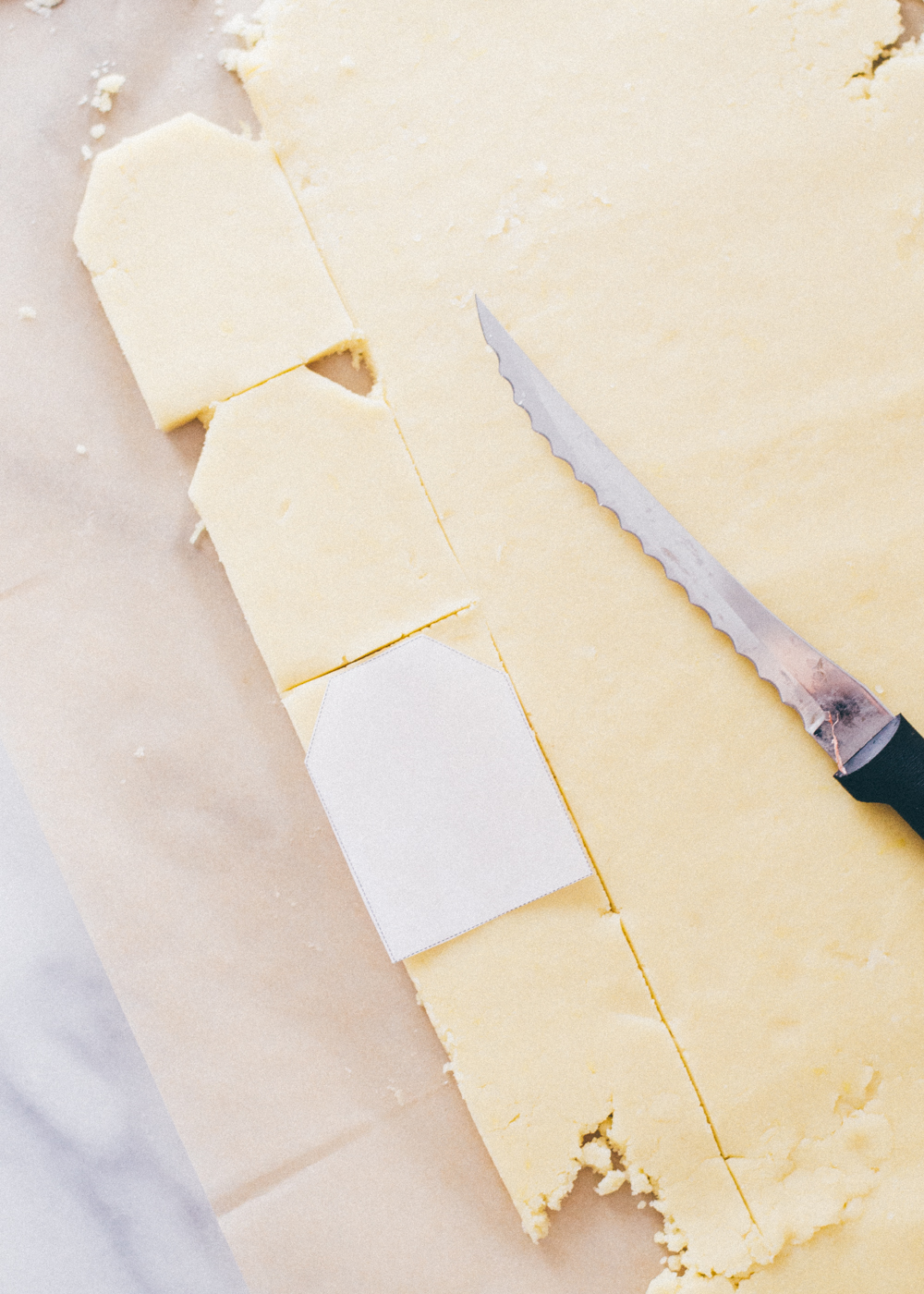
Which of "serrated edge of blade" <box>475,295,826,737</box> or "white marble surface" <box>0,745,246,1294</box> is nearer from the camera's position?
"serrated edge of blade" <box>475,295,826,737</box>

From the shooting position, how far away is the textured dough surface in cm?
110

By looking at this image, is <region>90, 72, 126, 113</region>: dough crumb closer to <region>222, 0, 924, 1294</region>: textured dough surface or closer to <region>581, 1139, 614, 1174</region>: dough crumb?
<region>222, 0, 924, 1294</region>: textured dough surface

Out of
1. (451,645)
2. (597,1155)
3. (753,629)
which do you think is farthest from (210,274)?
(597,1155)

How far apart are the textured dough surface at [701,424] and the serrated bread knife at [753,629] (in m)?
0.03

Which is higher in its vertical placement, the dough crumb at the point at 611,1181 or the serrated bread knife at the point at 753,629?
the serrated bread knife at the point at 753,629

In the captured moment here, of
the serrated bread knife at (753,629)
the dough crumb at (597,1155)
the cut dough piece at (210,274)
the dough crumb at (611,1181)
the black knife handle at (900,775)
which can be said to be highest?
the cut dough piece at (210,274)

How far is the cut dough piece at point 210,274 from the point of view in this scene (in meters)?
1.17

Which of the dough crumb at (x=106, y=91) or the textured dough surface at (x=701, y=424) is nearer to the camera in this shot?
the textured dough surface at (x=701, y=424)

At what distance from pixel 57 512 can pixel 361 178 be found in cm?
64

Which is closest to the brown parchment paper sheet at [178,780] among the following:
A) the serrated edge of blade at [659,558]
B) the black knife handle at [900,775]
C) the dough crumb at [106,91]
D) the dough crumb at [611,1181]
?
the dough crumb at [106,91]

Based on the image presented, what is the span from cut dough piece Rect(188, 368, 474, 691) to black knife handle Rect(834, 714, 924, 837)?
1.80ft

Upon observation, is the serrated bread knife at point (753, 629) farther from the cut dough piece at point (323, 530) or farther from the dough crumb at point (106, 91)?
the dough crumb at point (106, 91)

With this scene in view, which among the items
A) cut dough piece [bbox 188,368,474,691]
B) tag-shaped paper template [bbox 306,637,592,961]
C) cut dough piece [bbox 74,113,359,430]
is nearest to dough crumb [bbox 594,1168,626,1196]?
tag-shaped paper template [bbox 306,637,592,961]

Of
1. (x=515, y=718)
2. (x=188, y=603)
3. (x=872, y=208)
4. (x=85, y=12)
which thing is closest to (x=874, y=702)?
(x=515, y=718)
